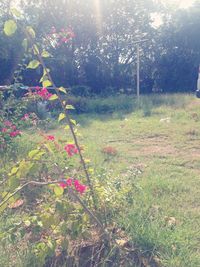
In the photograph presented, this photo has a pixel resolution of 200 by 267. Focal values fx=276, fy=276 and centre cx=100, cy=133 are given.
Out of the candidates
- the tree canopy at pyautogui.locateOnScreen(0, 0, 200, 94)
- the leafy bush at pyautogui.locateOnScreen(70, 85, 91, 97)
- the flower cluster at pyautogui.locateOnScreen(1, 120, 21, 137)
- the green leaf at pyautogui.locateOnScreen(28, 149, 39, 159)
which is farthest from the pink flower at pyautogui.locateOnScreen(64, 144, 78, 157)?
the tree canopy at pyautogui.locateOnScreen(0, 0, 200, 94)

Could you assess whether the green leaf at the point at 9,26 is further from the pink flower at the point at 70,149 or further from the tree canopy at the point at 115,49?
the tree canopy at the point at 115,49

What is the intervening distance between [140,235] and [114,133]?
4.26 meters

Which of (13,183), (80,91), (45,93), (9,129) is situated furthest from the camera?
(80,91)

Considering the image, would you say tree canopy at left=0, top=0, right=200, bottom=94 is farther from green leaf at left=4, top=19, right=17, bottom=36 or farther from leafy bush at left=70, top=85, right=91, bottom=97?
green leaf at left=4, top=19, right=17, bottom=36

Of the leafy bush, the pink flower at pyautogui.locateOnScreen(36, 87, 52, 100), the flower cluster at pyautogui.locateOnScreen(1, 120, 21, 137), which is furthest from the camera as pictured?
the leafy bush

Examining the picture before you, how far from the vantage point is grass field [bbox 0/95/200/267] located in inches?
74.0

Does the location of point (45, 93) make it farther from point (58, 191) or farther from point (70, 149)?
point (58, 191)

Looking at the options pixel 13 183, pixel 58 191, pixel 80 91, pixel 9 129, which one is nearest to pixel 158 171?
pixel 9 129

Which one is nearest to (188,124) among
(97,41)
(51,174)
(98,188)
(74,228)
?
(51,174)

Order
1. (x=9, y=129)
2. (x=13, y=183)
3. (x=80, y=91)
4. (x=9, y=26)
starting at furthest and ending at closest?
(x=80, y=91) < (x=9, y=129) < (x=13, y=183) < (x=9, y=26)

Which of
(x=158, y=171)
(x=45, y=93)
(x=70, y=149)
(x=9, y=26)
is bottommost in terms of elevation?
(x=158, y=171)

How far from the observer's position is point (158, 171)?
3592mm

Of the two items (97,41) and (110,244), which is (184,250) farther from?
(97,41)

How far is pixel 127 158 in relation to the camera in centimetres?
426
